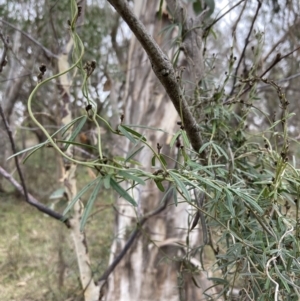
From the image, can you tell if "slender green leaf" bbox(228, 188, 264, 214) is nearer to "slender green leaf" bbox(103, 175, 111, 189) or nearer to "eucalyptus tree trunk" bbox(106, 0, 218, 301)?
"slender green leaf" bbox(103, 175, 111, 189)

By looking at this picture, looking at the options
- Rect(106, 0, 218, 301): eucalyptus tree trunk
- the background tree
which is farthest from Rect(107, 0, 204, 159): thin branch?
Rect(106, 0, 218, 301): eucalyptus tree trunk

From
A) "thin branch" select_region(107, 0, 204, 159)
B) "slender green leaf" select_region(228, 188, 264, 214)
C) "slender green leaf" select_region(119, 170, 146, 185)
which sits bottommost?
"slender green leaf" select_region(228, 188, 264, 214)

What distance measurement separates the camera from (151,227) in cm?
113

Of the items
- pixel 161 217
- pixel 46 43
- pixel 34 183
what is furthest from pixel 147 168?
pixel 34 183

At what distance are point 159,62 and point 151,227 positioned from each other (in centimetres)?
83

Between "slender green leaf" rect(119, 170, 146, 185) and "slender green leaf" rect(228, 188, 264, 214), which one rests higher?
"slender green leaf" rect(119, 170, 146, 185)

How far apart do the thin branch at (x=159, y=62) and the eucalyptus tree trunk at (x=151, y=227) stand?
559 millimetres

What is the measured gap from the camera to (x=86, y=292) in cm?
91

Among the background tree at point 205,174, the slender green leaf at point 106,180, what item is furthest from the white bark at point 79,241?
the slender green leaf at point 106,180

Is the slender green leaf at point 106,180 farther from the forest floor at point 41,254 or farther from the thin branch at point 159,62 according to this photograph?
the forest floor at point 41,254

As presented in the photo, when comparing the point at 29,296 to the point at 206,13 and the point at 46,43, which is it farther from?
the point at 46,43

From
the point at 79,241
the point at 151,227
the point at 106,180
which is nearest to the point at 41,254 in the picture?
the point at 151,227

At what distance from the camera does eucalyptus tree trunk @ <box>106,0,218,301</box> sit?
107 centimetres

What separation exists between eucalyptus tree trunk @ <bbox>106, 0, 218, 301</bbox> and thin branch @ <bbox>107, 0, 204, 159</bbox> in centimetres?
56
